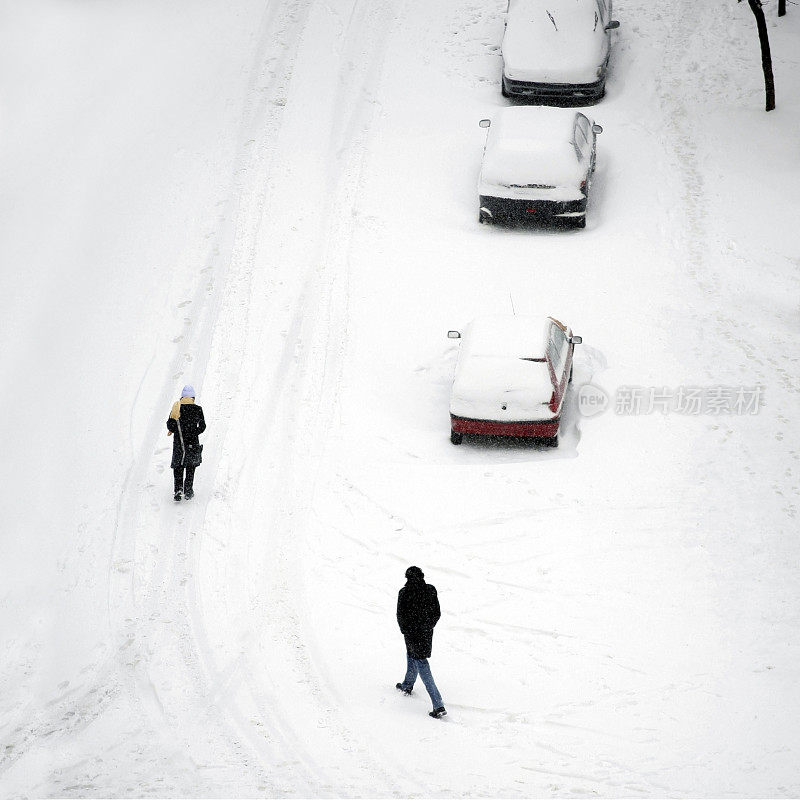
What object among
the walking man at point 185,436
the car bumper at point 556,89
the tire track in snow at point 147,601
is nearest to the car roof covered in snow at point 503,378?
the walking man at point 185,436

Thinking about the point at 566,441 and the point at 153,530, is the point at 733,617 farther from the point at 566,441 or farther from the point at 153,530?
the point at 153,530

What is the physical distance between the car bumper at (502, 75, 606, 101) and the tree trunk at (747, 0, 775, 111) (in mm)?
2960

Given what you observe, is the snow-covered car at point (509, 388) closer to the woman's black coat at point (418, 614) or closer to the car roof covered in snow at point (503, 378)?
the car roof covered in snow at point (503, 378)

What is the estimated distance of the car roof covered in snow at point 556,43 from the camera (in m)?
21.1

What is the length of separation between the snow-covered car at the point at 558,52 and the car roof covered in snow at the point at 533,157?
2461 mm

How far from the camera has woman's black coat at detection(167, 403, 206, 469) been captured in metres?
12.8

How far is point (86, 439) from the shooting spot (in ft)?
46.5

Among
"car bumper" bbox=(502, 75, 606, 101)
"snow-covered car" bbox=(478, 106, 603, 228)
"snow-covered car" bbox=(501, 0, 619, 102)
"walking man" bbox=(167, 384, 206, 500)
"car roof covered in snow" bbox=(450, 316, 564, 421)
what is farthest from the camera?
"car bumper" bbox=(502, 75, 606, 101)

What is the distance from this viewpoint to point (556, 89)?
21.3 metres

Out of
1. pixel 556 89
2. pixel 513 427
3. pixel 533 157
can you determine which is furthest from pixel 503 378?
pixel 556 89

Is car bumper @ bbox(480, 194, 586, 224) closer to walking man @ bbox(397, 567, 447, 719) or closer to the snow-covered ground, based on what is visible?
the snow-covered ground

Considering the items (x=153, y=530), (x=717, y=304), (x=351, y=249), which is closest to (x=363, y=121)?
(x=351, y=249)

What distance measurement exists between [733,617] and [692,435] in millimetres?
3368

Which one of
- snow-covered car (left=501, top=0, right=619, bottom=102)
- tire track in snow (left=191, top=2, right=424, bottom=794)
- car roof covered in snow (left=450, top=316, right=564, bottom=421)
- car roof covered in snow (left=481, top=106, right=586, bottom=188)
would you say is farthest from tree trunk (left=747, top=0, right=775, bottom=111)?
car roof covered in snow (left=450, top=316, right=564, bottom=421)
